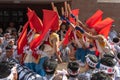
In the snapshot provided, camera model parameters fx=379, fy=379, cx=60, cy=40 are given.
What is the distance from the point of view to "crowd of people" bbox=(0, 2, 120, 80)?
4.80 metres

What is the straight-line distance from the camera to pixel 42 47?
7184mm

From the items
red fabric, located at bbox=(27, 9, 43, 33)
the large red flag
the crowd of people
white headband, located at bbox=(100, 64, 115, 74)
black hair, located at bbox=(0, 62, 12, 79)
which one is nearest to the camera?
black hair, located at bbox=(0, 62, 12, 79)

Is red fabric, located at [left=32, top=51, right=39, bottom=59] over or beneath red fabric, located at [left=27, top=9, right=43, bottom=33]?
beneath

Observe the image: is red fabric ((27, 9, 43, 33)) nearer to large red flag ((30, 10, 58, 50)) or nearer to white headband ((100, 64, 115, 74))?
large red flag ((30, 10, 58, 50))

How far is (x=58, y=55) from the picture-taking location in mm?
7387

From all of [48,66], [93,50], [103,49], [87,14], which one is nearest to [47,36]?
[103,49]

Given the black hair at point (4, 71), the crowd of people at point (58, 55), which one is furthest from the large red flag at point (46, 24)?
the black hair at point (4, 71)

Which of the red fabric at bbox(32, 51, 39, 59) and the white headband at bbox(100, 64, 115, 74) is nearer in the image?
the white headband at bbox(100, 64, 115, 74)

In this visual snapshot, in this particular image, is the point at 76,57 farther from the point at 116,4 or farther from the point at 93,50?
the point at 116,4

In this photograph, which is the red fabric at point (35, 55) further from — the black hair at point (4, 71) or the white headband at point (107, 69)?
the black hair at point (4, 71)

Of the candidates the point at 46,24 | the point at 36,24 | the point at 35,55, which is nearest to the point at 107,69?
the point at 35,55

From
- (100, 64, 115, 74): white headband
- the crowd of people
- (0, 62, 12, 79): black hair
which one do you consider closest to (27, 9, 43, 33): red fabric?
the crowd of people

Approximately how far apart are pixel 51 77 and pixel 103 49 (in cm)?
285

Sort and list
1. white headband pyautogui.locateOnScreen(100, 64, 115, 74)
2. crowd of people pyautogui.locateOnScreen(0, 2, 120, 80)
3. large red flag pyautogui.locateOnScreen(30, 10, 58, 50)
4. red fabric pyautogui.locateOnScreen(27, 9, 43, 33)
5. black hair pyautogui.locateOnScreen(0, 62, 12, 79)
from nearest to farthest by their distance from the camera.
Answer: black hair pyautogui.locateOnScreen(0, 62, 12, 79) → crowd of people pyautogui.locateOnScreen(0, 2, 120, 80) → white headband pyautogui.locateOnScreen(100, 64, 115, 74) → large red flag pyautogui.locateOnScreen(30, 10, 58, 50) → red fabric pyautogui.locateOnScreen(27, 9, 43, 33)
